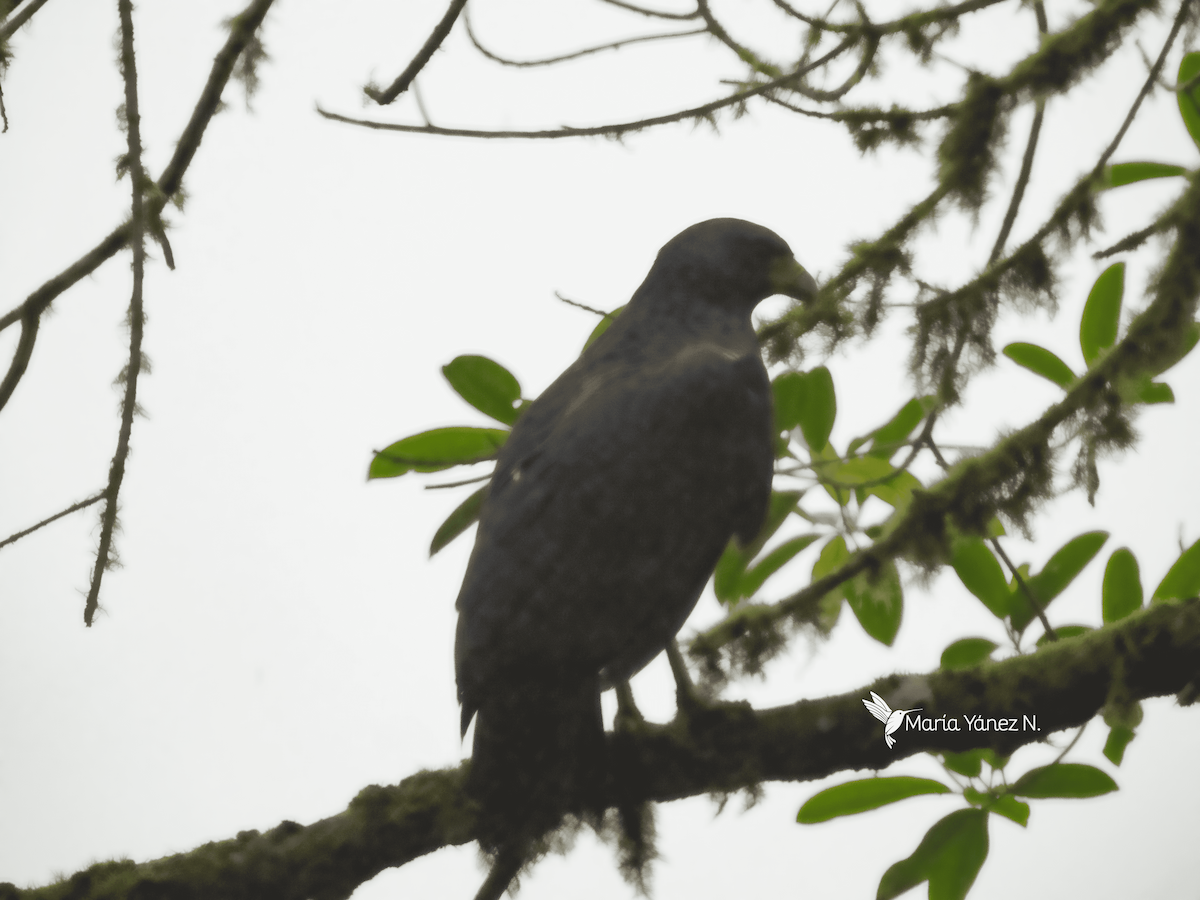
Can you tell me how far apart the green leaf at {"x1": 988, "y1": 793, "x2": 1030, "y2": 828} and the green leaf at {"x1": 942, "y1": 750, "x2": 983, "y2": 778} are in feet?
0.19

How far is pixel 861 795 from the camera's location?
5.59 ft

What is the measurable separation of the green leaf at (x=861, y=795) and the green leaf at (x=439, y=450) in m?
0.91

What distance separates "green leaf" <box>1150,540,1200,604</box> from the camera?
1736 mm

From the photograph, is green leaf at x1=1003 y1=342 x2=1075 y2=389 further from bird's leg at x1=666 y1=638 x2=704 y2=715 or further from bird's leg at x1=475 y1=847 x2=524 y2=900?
bird's leg at x1=475 y1=847 x2=524 y2=900

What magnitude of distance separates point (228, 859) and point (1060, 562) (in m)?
1.62

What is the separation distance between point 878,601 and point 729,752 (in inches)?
20.3

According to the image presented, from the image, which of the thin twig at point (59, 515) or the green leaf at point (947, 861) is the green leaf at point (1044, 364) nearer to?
the green leaf at point (947, 861)

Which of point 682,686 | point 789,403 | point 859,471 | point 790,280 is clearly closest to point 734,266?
point 790,280

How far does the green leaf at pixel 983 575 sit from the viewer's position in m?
1.84

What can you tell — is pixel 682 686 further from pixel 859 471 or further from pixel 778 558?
pixel 859 471

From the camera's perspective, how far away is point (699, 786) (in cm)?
158

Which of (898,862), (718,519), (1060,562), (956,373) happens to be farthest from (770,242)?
(898,862)

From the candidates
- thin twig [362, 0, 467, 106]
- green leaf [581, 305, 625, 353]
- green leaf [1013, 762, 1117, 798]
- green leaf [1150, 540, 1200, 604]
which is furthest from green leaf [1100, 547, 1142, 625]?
thin twig [362, 0, 467, 106]

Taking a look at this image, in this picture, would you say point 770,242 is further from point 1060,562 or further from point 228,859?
point 228,859
